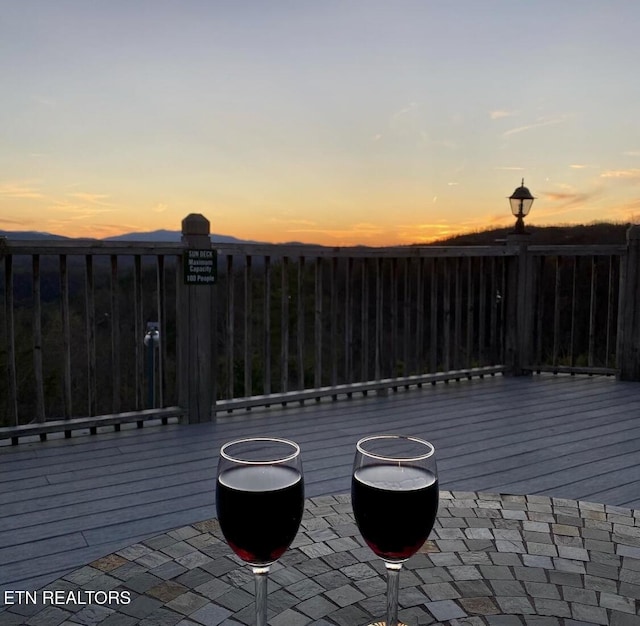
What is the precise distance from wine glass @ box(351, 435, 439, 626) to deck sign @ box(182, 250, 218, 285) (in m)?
3.01

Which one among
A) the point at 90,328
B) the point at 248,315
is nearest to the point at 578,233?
the point at 248,315

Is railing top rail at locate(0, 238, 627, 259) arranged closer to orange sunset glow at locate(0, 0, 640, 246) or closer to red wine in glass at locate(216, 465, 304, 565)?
orange sunset glow at locate(0, 0, 640, 246)

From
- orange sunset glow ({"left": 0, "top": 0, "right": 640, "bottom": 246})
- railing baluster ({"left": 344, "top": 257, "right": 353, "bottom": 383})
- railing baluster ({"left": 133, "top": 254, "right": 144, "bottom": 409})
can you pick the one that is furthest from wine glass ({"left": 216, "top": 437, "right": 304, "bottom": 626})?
orange sunset glow ({"left": 0, "top": 0, "right": 640, "bottom": 246})

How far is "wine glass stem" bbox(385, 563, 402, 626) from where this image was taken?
0.80 metres

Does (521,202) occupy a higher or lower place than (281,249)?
higher

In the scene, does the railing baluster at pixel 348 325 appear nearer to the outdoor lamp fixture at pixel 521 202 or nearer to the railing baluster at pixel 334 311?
the railing baluster at pixel 334 311

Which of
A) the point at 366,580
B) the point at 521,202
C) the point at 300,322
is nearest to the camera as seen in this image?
the point at 366,580

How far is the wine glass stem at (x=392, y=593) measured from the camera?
2.63 feet

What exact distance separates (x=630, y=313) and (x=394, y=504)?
205 inches

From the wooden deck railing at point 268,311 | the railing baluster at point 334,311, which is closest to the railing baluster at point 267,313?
the wooden deck railing at point 268,311

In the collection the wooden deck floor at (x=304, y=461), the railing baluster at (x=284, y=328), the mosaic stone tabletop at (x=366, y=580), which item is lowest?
the wooden deck floor at (x=304, y=461)

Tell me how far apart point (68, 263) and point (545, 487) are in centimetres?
278

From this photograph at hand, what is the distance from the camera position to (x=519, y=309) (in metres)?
5.44

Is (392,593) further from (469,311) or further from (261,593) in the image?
(469,311)
